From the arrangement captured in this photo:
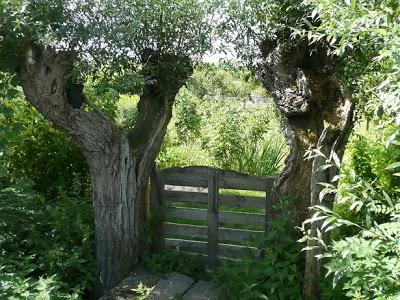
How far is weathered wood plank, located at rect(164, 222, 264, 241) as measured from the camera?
5748 millimetres

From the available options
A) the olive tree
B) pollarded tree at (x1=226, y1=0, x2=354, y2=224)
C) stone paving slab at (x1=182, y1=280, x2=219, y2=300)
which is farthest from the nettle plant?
stone paving slab at (x1=182, y1=280, x2=219, y2=300)

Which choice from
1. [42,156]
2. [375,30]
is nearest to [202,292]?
[42,156]

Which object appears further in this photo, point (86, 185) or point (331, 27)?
point (86, 185)

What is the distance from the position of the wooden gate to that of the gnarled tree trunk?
791mm

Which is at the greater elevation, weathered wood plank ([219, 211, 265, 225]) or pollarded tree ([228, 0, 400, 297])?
pollarded tree ([228, 0, 400, 297])

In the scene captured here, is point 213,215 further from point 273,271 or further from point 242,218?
point 273,271

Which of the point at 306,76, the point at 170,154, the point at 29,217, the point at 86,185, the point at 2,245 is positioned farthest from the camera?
the point at 170,154

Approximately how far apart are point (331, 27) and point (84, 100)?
10.1ft

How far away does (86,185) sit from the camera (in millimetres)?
7012

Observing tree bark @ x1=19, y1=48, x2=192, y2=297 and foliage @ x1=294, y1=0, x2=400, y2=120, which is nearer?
foliage @ x1=294, y1=0, x2=400, y2=120

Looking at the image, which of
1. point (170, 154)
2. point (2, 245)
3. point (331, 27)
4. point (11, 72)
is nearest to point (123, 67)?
point (11, 72)

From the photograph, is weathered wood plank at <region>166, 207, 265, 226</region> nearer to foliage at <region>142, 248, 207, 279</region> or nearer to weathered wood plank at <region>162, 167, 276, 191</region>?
weathered wood plank at <region>162, 167, 276, 191</region>

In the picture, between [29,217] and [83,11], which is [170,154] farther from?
[83,11]

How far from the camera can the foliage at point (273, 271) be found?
427cm
